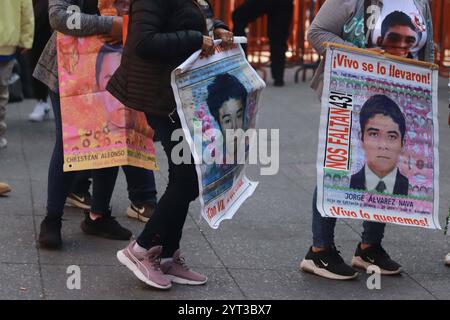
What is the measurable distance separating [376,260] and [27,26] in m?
4.07

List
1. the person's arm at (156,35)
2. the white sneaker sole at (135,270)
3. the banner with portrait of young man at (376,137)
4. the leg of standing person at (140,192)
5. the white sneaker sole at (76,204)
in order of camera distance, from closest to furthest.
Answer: the person's arm at (156,35), the white sneaker sole at (135,270), the banner with portrait of young man at (376,137), the leg of standing person at (140,192), the white sneaker sole at (76,204)

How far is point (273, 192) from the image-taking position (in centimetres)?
767

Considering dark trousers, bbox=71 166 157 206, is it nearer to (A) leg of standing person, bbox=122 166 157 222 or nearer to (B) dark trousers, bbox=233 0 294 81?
(A) leg of standing person, bbox=122 166 157 222

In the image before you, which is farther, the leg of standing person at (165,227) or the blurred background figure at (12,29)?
the blurred background figure at (12,29)

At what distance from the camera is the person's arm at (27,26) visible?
8.38 m

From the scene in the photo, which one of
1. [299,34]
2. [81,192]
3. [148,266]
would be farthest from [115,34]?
[299,34]

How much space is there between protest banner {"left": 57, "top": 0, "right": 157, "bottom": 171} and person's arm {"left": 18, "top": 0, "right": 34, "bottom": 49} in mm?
2629

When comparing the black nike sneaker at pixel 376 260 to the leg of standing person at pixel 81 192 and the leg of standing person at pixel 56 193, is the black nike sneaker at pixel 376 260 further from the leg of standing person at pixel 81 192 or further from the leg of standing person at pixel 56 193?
the leg of standing person at pixel 81 192

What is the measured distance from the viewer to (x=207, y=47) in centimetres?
499

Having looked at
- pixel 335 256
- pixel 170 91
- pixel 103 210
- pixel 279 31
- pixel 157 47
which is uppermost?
pixel 279 31

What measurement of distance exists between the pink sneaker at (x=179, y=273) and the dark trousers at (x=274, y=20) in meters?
7.55

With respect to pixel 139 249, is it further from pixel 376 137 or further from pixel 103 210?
pixel 376 137

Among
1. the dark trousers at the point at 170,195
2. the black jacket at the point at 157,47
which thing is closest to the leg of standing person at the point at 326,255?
the dark trousers at the point at 170,195

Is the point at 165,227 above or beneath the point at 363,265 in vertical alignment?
above
